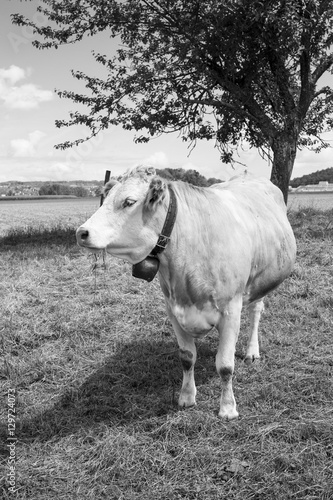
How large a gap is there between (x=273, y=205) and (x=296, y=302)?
224cm

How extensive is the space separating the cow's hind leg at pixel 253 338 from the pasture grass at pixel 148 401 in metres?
0.10

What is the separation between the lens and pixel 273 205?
549cm

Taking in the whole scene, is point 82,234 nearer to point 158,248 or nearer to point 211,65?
point 158,248

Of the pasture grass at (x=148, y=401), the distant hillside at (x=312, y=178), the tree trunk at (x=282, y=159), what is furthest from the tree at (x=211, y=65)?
the distant hillside at (x=312, y=178)

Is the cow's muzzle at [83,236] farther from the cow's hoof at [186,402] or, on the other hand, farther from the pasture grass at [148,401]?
the cow's hoof at [186,402]

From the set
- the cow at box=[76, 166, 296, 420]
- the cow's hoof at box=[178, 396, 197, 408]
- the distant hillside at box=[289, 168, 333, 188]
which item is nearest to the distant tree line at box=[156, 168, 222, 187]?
the cow at box=[76, 166, 296, 420]

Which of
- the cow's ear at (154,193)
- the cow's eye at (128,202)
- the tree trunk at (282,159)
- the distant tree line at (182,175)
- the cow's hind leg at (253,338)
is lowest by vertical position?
the cow's hind leg at (253,338)

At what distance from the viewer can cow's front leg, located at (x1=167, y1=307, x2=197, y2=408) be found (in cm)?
438

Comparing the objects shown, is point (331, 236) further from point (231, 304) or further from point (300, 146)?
point (231, 304)

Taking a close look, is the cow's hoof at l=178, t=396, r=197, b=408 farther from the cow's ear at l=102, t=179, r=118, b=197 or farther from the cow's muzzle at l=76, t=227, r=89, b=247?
the cow's ear at l=102, t=179, r=118, b=197

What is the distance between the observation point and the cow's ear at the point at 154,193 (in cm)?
349

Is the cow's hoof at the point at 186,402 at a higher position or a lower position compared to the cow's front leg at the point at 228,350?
lower

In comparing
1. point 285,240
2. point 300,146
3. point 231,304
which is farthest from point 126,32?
point 231,304

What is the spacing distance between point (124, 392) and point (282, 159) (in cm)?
974
